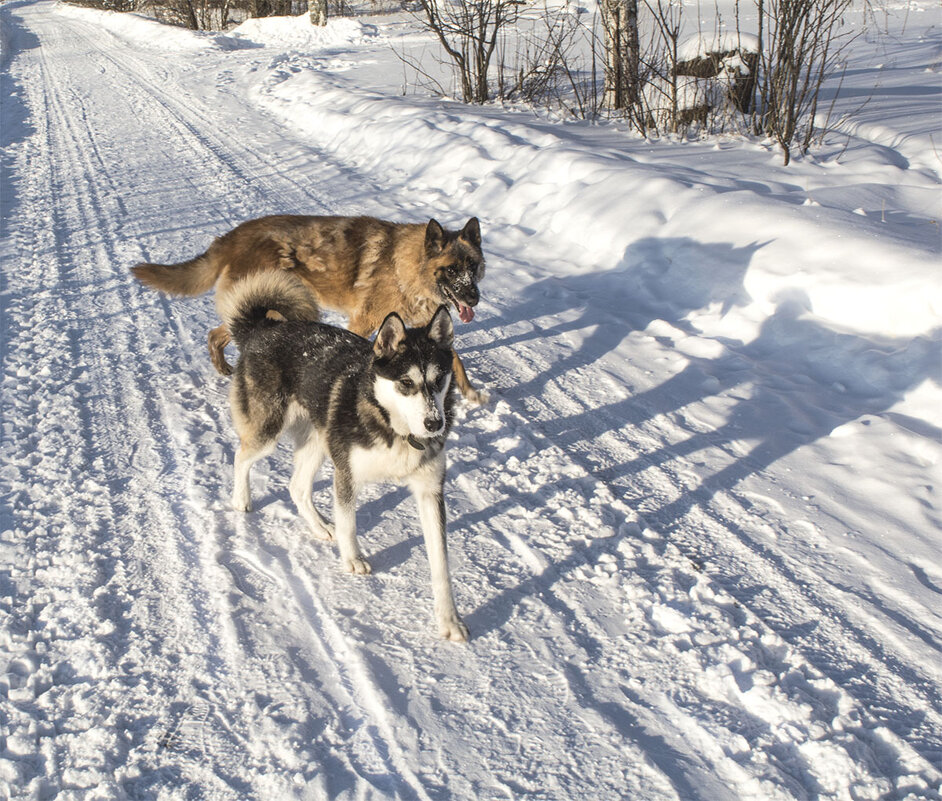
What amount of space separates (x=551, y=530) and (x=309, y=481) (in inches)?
51.9

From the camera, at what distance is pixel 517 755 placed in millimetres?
2711

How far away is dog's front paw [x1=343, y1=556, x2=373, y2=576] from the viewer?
3645 millimetres

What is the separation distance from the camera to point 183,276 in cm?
534

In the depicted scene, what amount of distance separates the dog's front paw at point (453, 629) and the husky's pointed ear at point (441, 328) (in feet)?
4.13

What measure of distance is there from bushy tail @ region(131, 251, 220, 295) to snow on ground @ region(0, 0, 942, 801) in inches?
22.6

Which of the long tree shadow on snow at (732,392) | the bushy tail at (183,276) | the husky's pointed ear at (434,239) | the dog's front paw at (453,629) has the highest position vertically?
the husky's pointed ear at (434,239)

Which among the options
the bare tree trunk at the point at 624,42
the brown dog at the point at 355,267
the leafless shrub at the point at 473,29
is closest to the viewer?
the brown dog at the point at 355,267

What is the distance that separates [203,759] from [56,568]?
141cm

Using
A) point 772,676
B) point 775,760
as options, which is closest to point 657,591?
point 772,676

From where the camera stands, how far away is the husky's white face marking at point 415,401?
3258mm

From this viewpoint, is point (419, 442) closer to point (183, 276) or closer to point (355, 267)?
point (355, 267)

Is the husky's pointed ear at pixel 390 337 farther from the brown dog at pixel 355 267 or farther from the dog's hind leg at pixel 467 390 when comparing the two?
the brown dog at pixel 355 267

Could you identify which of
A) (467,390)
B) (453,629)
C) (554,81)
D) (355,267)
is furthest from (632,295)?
(554,81)

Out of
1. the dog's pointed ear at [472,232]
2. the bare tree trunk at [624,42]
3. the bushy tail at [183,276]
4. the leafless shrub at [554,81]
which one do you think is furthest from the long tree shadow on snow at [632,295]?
the leafless shrub at [554,81]
